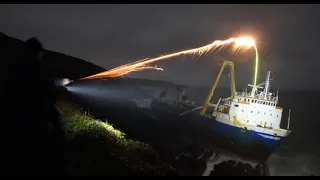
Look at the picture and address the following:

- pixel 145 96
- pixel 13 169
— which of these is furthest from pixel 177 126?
pixel 145 96

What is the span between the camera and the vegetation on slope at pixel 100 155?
1047 centimetres

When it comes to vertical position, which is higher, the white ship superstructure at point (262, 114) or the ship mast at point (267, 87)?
the ship mast at point (267, 87)

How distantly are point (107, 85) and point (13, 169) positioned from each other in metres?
94.6

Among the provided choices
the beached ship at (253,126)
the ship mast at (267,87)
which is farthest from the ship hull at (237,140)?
the ship mast at (267,87)

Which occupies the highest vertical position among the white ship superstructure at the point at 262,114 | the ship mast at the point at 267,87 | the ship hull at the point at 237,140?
the ship mast at the point at 267,87

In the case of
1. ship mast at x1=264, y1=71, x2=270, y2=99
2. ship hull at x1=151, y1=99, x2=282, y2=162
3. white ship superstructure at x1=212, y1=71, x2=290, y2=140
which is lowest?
ship hull at x1=151, y1=99, x2=282, y2=162

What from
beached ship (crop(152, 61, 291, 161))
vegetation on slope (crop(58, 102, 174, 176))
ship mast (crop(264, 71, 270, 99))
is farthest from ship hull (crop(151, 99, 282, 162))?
vegetation on slope (crop(58, 102, 174, 176))

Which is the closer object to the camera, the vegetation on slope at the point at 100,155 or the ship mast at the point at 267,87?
the vegetation on slope at the point at 100,155

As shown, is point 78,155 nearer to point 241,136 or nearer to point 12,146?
point 12,146

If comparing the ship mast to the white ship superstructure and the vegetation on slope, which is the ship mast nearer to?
the white ship superstructure

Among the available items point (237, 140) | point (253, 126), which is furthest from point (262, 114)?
point (237, 140)

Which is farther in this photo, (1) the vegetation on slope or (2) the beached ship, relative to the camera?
(2) the beached ship

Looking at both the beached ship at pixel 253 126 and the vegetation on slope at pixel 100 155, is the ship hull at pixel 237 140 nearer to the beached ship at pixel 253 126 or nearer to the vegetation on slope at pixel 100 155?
the beached ship at pixel 253 126

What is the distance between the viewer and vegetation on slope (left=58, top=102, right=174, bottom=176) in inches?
412
